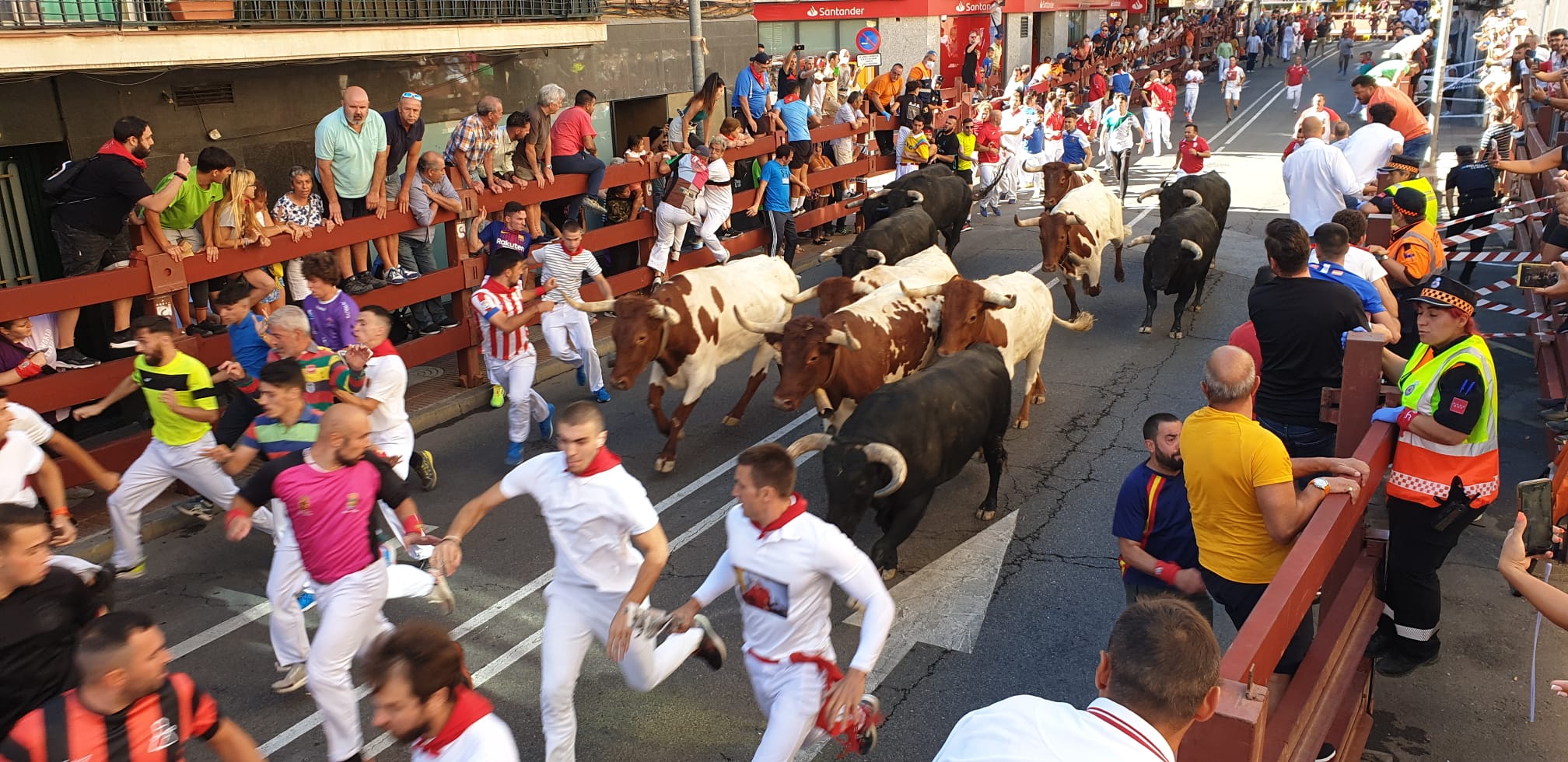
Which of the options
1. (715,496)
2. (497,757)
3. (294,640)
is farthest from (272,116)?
(497,757)

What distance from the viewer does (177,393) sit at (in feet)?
22.0

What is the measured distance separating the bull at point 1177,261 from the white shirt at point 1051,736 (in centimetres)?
954

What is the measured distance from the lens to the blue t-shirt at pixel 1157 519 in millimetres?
5000

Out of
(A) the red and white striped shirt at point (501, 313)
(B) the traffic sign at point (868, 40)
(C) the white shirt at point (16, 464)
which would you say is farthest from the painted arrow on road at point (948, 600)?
(B) the traffic sign at point (868, 40)

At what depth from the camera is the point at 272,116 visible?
1210 cm

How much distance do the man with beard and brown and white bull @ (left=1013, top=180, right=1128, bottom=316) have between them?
7.57 m

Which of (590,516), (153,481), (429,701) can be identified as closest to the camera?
(429,701)

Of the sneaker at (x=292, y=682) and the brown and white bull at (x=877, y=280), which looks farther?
the brown and white bull at (x=877, y=280)

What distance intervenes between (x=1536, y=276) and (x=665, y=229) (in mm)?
8267

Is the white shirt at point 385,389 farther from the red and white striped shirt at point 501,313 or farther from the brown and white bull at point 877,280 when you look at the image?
the brown and white bull at point 877,280

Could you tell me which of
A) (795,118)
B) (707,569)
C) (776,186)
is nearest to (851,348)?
(707,569)

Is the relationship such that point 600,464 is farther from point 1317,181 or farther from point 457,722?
point 1317,181

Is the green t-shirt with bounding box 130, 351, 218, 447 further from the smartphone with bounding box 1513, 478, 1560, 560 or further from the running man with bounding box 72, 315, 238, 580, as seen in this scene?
the smartphone with bounding box 1513, 478, 1560, 560

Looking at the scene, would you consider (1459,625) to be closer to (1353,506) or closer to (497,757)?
(1353,506)
